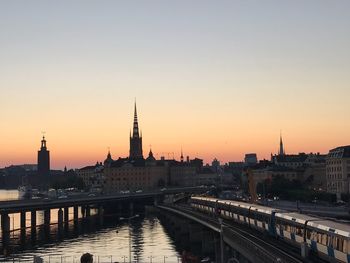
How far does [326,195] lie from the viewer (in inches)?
7042

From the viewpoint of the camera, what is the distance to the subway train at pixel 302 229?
1847 inches

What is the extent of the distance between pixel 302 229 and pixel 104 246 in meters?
65.2

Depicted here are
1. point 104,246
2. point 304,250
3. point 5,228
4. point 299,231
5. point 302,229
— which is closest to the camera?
point 304,250

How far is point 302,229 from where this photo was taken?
188ft

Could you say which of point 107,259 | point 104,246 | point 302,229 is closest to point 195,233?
point 104,246

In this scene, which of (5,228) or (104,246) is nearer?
(104,246)

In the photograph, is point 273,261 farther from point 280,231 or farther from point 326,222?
point 280,231

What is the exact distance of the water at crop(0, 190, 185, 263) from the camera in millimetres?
98562

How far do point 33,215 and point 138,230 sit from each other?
29904mm

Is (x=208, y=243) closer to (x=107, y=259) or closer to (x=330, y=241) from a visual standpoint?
(x=107, y=259)

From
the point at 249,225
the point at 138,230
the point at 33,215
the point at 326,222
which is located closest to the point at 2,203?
the point at 33,215

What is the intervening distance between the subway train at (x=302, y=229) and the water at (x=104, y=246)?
14631mm

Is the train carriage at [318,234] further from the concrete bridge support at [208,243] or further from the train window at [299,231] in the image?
the concrete bridge support at [208,243]

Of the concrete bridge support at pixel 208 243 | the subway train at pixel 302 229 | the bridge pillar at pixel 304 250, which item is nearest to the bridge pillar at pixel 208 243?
the concrete bridge support at pixel 208 243
